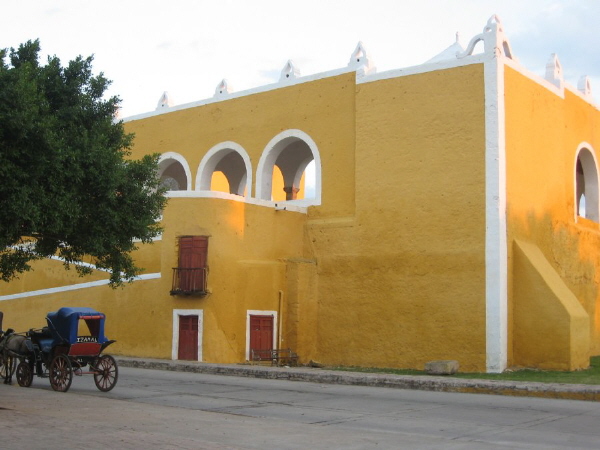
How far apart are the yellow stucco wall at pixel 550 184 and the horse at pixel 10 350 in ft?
36.3

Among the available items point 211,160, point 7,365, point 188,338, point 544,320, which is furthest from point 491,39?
point 7,365

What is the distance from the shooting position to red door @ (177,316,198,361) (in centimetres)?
1864

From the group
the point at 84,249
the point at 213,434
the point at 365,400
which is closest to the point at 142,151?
the point at 84,249

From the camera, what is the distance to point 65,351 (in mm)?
11953

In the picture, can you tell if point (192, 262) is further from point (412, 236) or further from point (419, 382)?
point (419, 382)

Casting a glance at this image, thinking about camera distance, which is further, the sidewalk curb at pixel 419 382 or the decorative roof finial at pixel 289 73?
the decorative roof finial at pixel 289 73

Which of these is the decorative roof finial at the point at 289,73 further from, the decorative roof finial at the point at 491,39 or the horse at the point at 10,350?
the horse at the point at 10,350

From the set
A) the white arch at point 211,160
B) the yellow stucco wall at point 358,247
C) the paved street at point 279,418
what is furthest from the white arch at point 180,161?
the paved street at point 279,418

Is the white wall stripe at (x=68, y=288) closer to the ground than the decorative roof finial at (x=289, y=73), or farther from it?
closer to the ground

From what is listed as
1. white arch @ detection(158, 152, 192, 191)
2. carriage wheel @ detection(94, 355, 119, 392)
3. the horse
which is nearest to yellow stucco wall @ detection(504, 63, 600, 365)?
carriage wheel @ detection(94, 355, 119, 392)

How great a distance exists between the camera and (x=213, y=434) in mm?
8023

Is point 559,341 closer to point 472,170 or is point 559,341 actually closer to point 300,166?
point 472,170

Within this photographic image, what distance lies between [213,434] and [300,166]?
17.4 metres

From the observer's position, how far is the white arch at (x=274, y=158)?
2105cm
